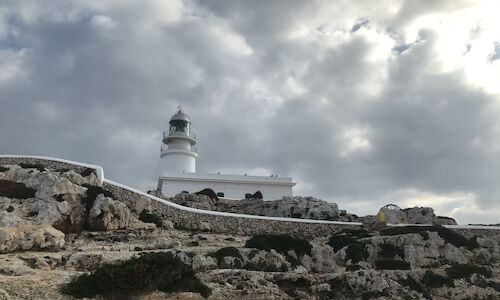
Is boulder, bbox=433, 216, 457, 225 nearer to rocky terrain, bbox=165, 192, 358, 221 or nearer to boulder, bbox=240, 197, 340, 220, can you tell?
rocky terrain, bbox=165, 192, 358, 221

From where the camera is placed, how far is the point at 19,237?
18.3 metres

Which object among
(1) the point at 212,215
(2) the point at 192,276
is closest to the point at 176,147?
(1) the point at 212,215

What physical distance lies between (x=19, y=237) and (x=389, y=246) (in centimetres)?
1858

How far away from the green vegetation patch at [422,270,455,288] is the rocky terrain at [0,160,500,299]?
2.0 inches

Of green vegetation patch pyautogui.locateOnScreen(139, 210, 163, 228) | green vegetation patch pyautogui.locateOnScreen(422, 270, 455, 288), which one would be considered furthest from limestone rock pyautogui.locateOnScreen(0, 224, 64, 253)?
green vegetation patch pyautogui.locateOnScreen(422, 270, 455, 288)

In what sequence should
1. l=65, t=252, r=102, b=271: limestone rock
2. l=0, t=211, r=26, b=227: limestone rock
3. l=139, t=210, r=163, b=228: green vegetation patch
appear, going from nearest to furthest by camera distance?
l=65, t=252, r=102, b=271: limestone rock, l=0, t=211, r=26, b=227: limestone rock, l=139, t=210, r=163, b=228: green vegetation patch

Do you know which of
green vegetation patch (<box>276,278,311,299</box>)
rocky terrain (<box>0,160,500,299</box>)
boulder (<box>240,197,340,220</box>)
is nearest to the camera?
rocky terrain (<box>0,160,500,299</box>)

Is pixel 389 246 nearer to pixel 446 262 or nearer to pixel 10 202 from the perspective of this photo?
pixel 446 262

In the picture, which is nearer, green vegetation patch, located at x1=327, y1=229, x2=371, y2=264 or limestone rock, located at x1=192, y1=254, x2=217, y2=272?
limestone rock, located at x1=192, y1=254, x2=217, y2=272

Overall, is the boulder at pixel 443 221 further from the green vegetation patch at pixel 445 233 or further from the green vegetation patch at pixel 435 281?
the green vegetation patch at pixel 435 281

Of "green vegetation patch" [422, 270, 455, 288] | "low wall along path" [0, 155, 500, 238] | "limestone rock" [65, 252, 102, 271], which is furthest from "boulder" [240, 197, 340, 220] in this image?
"limestone rock" [65, 252, 102, 271]

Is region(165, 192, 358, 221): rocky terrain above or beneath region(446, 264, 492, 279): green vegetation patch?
above

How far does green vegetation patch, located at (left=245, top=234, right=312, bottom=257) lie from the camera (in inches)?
852

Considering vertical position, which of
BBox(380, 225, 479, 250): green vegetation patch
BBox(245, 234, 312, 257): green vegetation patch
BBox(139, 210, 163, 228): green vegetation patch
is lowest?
BBox(245, 234, 312, 257): green vegetation patch
